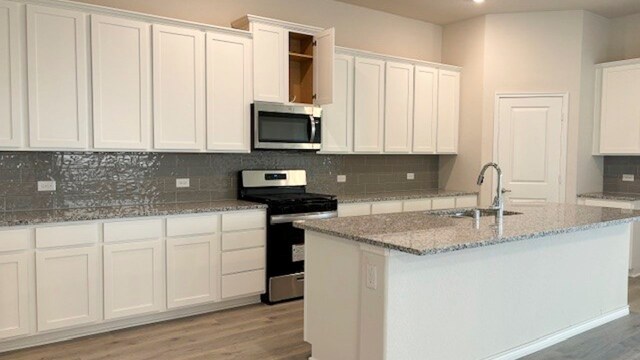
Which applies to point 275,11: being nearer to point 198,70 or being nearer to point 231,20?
point 231,20

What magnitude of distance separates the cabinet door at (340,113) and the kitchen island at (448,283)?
1.80 metres

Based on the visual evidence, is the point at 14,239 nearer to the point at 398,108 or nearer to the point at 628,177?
the point at 398,108

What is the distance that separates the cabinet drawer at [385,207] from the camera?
5.10 m

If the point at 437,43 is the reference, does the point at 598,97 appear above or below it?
below

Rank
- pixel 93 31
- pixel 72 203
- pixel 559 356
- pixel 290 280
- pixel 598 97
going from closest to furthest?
pixel 559 356, pixel 93 31, pixel 72 203, pixel 290 280, pixel 598 97

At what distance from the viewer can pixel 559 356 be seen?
10.6 ft

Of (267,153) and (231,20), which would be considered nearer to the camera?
(231,20)

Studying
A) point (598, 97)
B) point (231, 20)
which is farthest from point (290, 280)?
point (598, 97)

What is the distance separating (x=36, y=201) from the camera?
12.3ft

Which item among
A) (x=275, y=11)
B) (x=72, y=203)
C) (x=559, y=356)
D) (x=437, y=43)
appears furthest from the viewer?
(x=437, y=43)

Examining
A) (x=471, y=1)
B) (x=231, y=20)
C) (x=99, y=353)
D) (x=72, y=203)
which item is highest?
(x=471, y=1)

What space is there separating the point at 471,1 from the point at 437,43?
1052 mm

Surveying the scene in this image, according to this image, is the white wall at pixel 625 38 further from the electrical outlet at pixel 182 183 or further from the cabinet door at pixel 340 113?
the electrical outlet at pixel 182 183

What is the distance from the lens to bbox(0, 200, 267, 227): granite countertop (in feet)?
10.7
